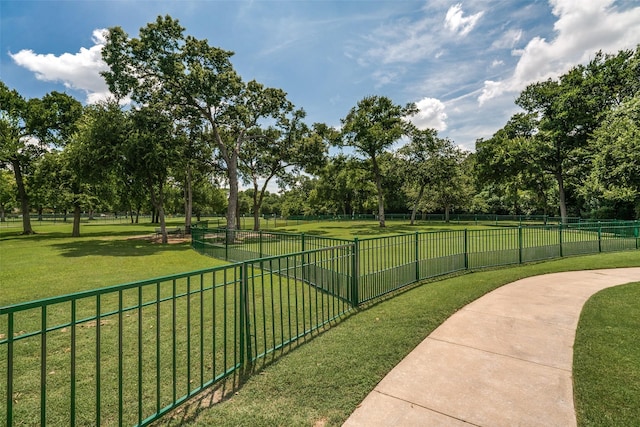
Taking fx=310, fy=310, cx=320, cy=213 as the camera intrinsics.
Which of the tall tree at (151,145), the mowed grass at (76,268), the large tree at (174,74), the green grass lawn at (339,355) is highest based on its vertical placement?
the large tree at (174,74)

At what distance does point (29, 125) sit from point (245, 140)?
751 inches

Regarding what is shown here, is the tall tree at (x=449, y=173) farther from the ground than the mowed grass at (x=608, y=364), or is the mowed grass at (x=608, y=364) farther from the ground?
the tall tree at (x=449, y=173)

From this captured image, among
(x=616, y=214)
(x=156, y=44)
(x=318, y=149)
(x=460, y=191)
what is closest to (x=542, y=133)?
(x=616, y=214)

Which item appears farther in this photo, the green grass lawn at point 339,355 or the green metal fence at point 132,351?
the green grass lawn at point 339,355

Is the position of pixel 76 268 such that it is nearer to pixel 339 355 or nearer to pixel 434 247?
pixel 339 355

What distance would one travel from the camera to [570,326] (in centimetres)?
502

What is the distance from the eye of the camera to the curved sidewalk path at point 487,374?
291 cm

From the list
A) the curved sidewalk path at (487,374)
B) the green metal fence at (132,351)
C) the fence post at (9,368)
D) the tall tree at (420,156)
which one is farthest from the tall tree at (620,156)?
the fence post at (9,368)

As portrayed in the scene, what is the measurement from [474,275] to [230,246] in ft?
29.5

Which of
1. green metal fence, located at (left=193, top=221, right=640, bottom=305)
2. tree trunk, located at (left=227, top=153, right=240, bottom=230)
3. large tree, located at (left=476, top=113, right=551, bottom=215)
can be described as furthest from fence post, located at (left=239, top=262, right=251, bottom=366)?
large tree, located at (left=476, top=113, right=551, bottom=215)

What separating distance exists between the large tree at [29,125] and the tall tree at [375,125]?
2553cm

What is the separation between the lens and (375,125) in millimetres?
30359

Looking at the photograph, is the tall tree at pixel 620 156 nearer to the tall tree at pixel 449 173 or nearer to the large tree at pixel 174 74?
the tall tree at pixel 449 173

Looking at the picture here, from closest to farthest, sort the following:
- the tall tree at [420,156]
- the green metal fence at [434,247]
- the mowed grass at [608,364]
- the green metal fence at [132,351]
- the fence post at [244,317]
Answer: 1. the green metal fence at [132,351]
2. the mowed grass at [608,364]
3. the fence post at [244,317]
4. the green metal fence at [434,247]
5. the tall tree at [420,156]
